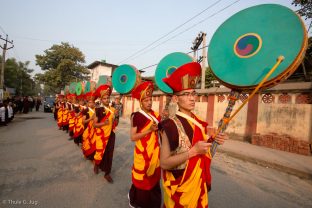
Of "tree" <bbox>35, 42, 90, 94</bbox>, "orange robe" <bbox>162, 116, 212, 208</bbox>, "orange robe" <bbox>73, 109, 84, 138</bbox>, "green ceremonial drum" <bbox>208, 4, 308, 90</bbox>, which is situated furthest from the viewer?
"tree" <bbox>35, 42, 90, 94</bbox>

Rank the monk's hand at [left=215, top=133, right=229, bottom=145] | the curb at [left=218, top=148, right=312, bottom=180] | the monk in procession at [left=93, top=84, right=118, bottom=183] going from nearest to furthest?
the monk's hand at [left=215, top=133, right=229, bottom=145]
the monk in procession at [left=93, top=84, right=118, bottom=183]
the curb at [left=218, top=148, right=312, bottom=180]

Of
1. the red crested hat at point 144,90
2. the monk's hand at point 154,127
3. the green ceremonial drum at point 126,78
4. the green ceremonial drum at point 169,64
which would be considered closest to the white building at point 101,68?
the green ceremonial drum at point 126,78

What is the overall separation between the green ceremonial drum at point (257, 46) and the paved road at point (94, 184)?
7.91 ft

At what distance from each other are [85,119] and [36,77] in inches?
1487

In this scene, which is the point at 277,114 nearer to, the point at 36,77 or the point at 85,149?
the point at 85,149

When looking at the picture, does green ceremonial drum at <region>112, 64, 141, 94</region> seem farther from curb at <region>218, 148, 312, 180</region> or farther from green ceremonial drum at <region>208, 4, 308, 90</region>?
curb at <region>218, 148, 312, 180</region>

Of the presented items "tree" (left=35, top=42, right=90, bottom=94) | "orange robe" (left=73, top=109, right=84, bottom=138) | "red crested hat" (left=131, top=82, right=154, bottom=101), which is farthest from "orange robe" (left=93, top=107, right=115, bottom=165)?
"tree" (left=35, top=42, right=90, bottom=94)

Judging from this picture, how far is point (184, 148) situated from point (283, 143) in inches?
304

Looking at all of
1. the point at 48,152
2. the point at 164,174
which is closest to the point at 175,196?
the point at 164,174

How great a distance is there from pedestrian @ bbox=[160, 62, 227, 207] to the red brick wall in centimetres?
709

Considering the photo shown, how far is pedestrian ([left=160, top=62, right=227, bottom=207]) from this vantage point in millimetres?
1794

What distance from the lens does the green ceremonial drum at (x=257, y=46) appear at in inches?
61.5

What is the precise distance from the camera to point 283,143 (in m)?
7.95

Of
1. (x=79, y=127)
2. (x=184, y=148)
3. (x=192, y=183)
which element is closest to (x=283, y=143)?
(x=79, y=127)
